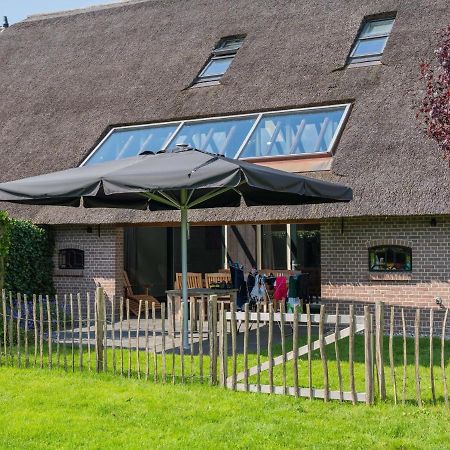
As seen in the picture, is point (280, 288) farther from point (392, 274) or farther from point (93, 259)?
point (93, 259)

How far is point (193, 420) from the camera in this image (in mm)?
5727

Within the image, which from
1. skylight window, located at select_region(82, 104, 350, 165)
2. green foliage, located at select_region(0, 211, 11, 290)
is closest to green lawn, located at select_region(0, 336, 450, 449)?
green foliage, located at select_region(0, 211, 11, 290)

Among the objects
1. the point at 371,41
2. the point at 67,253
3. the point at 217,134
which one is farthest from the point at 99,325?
the point at 371,41

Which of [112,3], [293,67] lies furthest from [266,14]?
[112,3]

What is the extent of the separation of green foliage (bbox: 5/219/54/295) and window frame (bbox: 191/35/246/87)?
4810 mm

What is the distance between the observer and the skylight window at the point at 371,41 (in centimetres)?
1427

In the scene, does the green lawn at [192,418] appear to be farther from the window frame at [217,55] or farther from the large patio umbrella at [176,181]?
the window frame at [217,55]

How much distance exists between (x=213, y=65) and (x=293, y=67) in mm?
2309

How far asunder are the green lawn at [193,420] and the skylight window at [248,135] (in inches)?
261

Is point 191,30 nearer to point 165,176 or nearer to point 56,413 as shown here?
point 165,176

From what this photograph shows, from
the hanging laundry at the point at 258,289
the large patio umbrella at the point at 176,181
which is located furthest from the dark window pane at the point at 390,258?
the large patio umbrella at the point at 176,181

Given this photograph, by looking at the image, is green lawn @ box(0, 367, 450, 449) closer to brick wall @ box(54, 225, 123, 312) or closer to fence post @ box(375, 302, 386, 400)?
fence post @ box(375, 302, 386, 400)

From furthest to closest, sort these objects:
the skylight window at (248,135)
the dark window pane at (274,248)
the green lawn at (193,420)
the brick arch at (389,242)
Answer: the dark window pane at (274,248) < the skylight window at (248,135) < the brick arch at (389,242) < the green lawn at (193,420)

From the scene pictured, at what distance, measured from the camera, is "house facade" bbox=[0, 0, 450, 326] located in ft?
37.7
